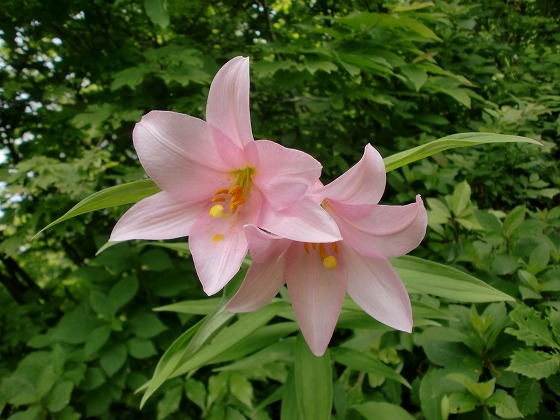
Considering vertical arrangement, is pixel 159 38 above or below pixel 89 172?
above

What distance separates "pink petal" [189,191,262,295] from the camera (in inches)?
20.8

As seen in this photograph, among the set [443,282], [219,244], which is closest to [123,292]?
[219,244]

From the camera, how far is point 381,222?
54cm

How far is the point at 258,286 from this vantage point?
0.58m

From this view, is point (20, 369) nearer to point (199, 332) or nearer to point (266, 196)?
point (199, 332)

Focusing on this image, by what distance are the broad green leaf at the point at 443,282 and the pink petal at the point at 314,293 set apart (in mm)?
193

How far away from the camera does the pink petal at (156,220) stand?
56 cm

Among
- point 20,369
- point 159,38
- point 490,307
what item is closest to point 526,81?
point 490,307

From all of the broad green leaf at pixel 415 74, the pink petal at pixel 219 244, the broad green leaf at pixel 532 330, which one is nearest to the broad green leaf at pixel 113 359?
the pink petal at pixel 219 244

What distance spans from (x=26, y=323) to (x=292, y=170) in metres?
1.33

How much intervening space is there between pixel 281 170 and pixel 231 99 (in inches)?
4.5

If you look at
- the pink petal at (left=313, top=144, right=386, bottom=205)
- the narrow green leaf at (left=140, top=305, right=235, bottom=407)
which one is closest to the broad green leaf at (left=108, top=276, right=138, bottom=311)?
the narrow green leaf at (left=140, top=305, right=235, bottom=407)

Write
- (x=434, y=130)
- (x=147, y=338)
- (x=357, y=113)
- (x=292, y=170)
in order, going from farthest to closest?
(x=357, y=113)
(x=434, y=130)
(x=147, y=338)
(x=292, y=170)

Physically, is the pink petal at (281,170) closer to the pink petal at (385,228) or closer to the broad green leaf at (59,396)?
the pink petal at (385,228)
